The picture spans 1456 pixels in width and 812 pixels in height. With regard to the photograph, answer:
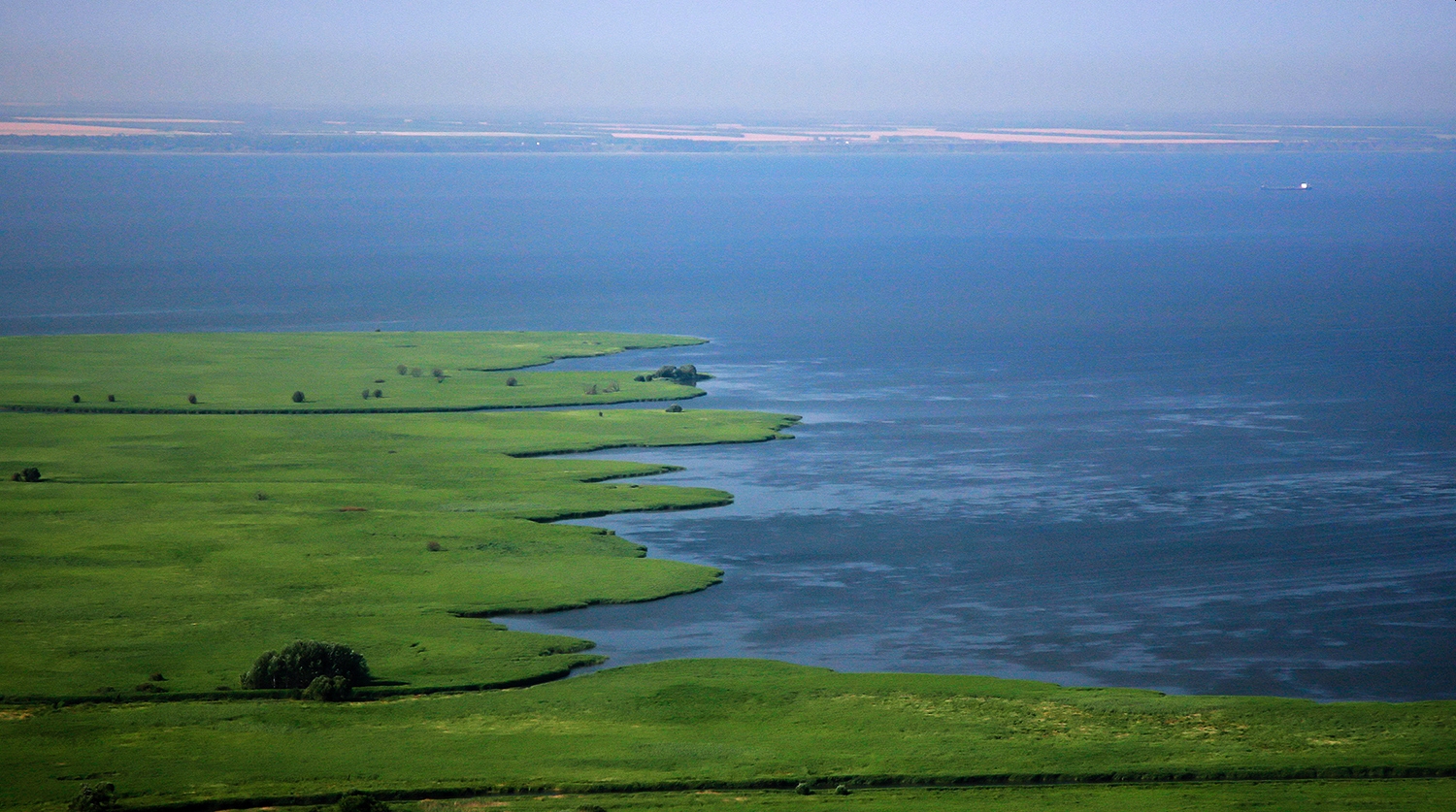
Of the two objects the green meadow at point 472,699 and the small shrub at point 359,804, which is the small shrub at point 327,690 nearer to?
the green meadow at point 472,699

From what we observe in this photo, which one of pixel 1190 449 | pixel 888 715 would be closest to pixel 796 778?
pixel 888 715

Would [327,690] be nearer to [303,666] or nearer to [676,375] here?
[303,666]

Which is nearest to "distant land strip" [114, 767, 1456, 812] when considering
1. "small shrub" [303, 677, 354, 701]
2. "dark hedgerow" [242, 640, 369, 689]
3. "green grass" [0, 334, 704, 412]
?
"small shrub" [303, 677, 354, 701]

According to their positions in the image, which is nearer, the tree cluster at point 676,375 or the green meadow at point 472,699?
the green meadow at point 472,699

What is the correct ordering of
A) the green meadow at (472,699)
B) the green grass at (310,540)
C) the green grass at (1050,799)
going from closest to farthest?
the green grass at (1050,799) → the green meadow at (472,699) → the green grass at (310,540)

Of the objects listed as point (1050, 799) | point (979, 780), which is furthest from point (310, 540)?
point (1050, 799)

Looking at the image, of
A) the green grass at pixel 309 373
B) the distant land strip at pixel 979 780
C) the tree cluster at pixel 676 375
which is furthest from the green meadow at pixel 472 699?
the tree cluster at pixel 676 375
